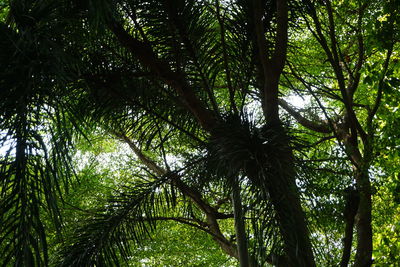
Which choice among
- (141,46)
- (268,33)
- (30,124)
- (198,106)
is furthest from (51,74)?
(268,33)

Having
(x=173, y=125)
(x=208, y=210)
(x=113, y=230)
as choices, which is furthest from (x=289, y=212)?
(x=208, y=210)

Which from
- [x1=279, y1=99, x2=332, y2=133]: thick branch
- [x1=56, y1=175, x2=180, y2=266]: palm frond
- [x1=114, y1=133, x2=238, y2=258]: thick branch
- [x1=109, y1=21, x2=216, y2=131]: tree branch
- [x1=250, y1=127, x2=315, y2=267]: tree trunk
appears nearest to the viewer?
[x1=250, y1=127, x2=315, y2=267]: tree trunk

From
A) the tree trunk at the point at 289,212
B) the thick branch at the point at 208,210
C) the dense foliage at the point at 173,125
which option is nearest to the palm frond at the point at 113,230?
the dense foliage at the point at 173,125

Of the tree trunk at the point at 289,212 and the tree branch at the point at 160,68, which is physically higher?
the tree branch at the point at 160,68

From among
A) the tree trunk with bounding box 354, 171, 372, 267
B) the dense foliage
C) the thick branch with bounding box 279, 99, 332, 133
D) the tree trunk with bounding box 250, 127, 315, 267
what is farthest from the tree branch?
the thick branch with bounding box 279, 99, 332, 133

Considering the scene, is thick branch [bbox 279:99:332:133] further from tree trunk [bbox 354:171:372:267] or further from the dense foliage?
tree trunk [bbox 354:171:372:267]

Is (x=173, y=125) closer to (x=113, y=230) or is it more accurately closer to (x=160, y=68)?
(x=160, y=68)

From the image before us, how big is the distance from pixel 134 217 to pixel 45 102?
166cm

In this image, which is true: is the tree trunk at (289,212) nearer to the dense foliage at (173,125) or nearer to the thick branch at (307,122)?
the dense foliage at (173,125)

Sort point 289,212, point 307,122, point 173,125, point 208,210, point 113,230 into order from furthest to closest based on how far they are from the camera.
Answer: point 307,122 → point 208,210 → point 173,125 → point 113,230 → point 289,212

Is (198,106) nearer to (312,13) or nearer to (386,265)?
(312,13)

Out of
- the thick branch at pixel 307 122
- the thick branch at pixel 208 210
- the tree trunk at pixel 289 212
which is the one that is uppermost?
the thick branch at pixel 307 122

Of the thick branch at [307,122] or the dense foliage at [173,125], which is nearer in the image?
the dense foliage at [173,125]

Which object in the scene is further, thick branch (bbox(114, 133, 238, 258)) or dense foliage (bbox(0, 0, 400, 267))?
thick branch (bbox(114, 133, 238, 258))
